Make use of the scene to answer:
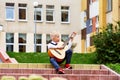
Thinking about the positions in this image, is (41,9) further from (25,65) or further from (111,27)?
(25,65)

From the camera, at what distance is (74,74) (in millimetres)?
14609

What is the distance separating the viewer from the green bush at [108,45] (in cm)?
2200

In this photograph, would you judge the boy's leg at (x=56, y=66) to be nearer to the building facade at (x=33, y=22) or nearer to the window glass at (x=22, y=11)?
the building facade at (x=33, y=22)

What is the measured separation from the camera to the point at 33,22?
5288 cm

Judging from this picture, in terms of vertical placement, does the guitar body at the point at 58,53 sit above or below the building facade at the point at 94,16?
below

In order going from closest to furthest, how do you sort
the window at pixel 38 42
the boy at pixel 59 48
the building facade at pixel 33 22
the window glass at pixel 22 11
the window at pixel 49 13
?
the boy at pixel 59 48, the building facade at pixel 33 22, the window at pixel 38 42, the window glass at pixel 22 11, the window at pixel 49 13

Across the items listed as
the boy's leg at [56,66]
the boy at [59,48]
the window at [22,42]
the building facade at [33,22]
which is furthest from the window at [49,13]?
the boy's leg at [56,66]

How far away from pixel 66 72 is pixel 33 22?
37.7 meters

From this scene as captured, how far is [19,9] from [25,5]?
0.81m

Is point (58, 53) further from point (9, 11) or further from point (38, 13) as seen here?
point (38, 13)

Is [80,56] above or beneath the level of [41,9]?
beneath

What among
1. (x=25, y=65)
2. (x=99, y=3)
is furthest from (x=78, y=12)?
(x=25, y=65)

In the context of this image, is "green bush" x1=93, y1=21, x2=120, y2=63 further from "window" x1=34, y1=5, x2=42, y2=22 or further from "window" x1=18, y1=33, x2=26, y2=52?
"window" x1=34, y1=5, x2=42, y2=22

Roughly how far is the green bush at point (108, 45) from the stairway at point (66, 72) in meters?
5.28
